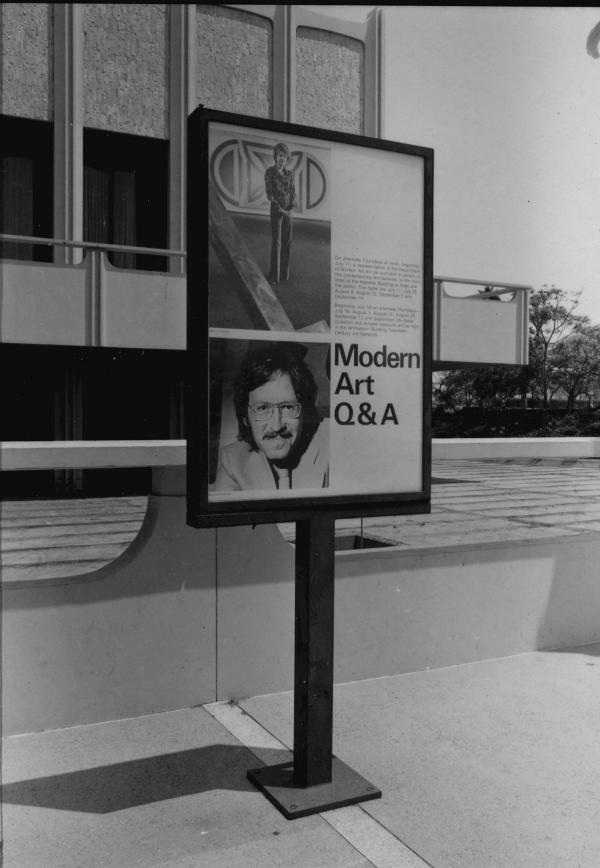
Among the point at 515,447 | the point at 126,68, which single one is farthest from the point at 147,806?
the point at 126,68

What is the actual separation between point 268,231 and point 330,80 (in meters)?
20.1

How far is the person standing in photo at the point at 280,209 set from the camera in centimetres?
270

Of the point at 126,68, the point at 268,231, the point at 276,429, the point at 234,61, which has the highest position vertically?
the point at 234,61

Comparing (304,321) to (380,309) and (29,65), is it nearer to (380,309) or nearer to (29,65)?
(380,309)

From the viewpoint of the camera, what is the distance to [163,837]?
8.38 feet

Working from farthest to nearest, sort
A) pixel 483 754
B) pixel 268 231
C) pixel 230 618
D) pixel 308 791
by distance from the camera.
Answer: pixel 230 618, pixel 483 754, pixel 308 791, pixel 268 231

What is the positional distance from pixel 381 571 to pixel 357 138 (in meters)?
2.24

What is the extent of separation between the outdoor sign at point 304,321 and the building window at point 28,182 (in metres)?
16.6

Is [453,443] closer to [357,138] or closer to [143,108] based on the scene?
[357,138]

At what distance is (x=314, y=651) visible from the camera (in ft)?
9.28

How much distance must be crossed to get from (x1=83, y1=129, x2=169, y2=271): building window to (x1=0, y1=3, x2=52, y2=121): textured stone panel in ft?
5.02

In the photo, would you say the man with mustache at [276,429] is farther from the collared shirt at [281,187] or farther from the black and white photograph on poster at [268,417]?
the collared shirt at [281,187]

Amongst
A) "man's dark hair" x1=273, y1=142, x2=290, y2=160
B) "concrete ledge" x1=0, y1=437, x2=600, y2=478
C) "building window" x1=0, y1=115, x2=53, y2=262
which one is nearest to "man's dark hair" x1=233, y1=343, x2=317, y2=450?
"man's dark hair" x1=273, y1=142, x2=290, y2=160

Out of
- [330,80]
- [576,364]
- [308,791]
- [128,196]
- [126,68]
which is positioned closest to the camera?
[308,791]
